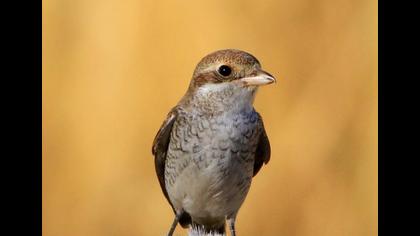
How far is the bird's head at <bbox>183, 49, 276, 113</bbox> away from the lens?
2.29 m

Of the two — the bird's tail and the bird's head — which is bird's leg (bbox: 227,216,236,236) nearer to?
the bird's tail

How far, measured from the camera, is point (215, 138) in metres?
2.34

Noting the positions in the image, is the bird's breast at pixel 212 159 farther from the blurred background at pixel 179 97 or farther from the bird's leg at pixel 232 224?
the blurred background at pixel 179 97

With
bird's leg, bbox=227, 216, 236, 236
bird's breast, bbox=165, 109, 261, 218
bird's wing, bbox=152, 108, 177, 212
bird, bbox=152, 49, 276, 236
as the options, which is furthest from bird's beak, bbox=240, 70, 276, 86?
bird's leg, bbox=227, 216, 236, 236

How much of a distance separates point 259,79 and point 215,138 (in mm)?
208

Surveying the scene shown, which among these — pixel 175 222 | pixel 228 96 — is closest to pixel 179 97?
pixel 228 96

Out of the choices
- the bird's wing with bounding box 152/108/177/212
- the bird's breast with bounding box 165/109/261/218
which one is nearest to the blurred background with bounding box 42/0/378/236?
the bird's wing with bounding box 152/108/177/212

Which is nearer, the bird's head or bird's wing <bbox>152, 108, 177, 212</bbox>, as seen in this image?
the bird's head

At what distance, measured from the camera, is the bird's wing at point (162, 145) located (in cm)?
245

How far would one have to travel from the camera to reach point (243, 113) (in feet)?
7.74

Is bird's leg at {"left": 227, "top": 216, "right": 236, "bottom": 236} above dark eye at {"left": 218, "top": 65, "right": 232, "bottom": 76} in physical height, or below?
below

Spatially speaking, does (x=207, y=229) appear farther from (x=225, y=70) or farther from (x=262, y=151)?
(x=225, y=70)

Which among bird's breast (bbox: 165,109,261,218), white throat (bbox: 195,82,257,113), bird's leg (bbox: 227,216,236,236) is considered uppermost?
white throat (bbox: 195,82,257,113)
